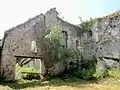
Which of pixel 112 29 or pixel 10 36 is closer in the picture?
pixel 10 36

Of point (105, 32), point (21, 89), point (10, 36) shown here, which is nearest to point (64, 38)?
point (105, 32)

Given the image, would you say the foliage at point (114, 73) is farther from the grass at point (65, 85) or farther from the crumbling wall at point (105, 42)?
the grass at point (65, 85)

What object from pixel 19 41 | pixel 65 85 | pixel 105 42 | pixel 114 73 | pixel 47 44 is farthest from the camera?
pixel 105 42

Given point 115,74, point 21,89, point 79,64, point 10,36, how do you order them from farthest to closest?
point 79,64 < point 115,74 < point 10,36 < point 21,89

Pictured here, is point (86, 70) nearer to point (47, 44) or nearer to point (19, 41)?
point (47, 44)

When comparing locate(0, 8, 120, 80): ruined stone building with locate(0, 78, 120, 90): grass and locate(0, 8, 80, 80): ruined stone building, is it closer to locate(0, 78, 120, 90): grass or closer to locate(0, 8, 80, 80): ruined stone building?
locate(0, 8, 80, 80): ruined stone building

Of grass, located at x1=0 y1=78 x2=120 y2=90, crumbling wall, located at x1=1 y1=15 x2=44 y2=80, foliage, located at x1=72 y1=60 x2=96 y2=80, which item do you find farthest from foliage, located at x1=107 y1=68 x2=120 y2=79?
crumbling wall, located at x1=1 y1=15 x2=44 y2=80

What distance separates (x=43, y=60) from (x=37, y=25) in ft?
9.25

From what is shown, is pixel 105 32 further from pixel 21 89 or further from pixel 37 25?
pixel 21 89

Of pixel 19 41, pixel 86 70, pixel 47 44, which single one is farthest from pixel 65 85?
pixel 19 41

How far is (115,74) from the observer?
1798cm

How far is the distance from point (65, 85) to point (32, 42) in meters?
4.73

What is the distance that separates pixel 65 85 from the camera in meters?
15.2

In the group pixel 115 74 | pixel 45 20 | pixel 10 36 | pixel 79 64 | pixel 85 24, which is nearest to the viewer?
pixel 10 36
